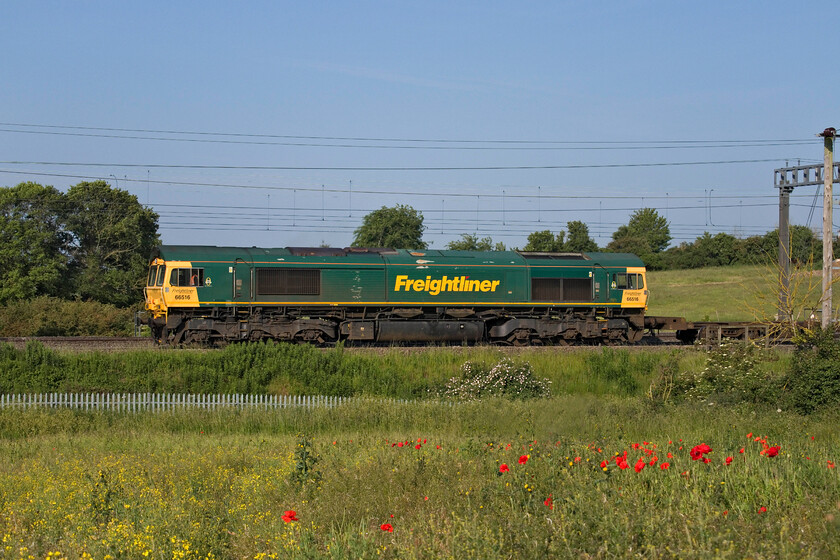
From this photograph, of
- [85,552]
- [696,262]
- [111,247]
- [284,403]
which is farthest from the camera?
[696,262]

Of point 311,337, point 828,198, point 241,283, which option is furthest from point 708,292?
point 241,283

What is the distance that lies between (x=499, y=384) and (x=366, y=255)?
934 centimetres

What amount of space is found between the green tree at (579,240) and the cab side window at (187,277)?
52488mm

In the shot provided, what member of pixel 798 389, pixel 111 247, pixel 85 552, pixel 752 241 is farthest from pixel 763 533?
pixel 752 241

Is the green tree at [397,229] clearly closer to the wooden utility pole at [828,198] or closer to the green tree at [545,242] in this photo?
the green tree at [545,242]

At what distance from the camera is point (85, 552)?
23.9ft

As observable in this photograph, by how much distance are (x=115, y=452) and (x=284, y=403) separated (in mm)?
7191

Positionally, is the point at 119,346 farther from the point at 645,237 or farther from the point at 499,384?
the point at 645,237

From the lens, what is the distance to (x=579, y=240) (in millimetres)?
79375

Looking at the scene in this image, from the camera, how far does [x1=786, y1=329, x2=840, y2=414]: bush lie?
58.9 feet

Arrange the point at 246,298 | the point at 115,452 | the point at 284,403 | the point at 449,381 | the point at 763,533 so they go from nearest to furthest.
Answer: the point at 763,533
the point at 115,452
the point at 284,403
the point at 449,381
the point at 246,298

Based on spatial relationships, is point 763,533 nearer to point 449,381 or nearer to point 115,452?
point 115,452

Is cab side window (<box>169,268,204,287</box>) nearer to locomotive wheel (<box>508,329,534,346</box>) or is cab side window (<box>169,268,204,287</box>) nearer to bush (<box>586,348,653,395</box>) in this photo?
locomotive wheel (<box>508,329,534,346</box>)

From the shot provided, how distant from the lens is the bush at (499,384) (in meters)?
23.2
